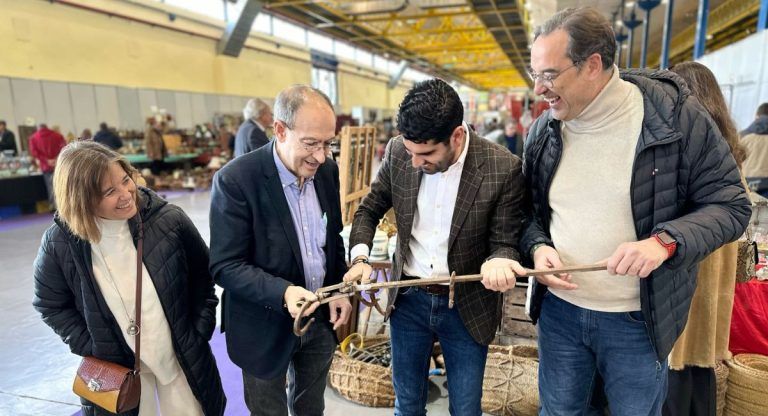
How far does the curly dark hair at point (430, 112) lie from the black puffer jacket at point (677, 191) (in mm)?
540

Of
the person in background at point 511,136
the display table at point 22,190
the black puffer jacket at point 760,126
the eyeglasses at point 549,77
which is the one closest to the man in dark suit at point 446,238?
the eyeglasses at point 549,77

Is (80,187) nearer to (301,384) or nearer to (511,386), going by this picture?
(301,384)

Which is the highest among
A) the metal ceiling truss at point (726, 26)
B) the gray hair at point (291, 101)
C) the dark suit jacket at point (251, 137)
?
the metal ceiling truss at point (726, 26)

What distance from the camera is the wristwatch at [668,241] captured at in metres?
1.17

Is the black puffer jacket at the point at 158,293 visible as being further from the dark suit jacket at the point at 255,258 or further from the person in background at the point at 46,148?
the person in background at the point at 46,148

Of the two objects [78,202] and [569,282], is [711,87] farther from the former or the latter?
[78,202]

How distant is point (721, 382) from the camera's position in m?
2.24

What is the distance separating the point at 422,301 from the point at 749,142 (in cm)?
477

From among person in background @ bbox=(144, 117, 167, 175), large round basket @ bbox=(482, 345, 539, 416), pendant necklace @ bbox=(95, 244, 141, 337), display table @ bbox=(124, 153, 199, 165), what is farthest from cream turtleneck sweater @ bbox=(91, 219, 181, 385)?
person in background @ bbox=(144, 117, 167, 175)

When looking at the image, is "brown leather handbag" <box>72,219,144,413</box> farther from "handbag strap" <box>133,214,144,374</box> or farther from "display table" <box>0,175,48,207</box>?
"display table" <box>0,175,48,207</box>

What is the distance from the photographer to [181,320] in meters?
1.78

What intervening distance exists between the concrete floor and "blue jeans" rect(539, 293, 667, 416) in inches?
47.4

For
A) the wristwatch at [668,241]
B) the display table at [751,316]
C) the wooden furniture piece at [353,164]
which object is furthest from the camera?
the wooden furniture piece at [353,164]

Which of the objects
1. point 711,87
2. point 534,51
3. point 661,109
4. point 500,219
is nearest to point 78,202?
point 500,219
